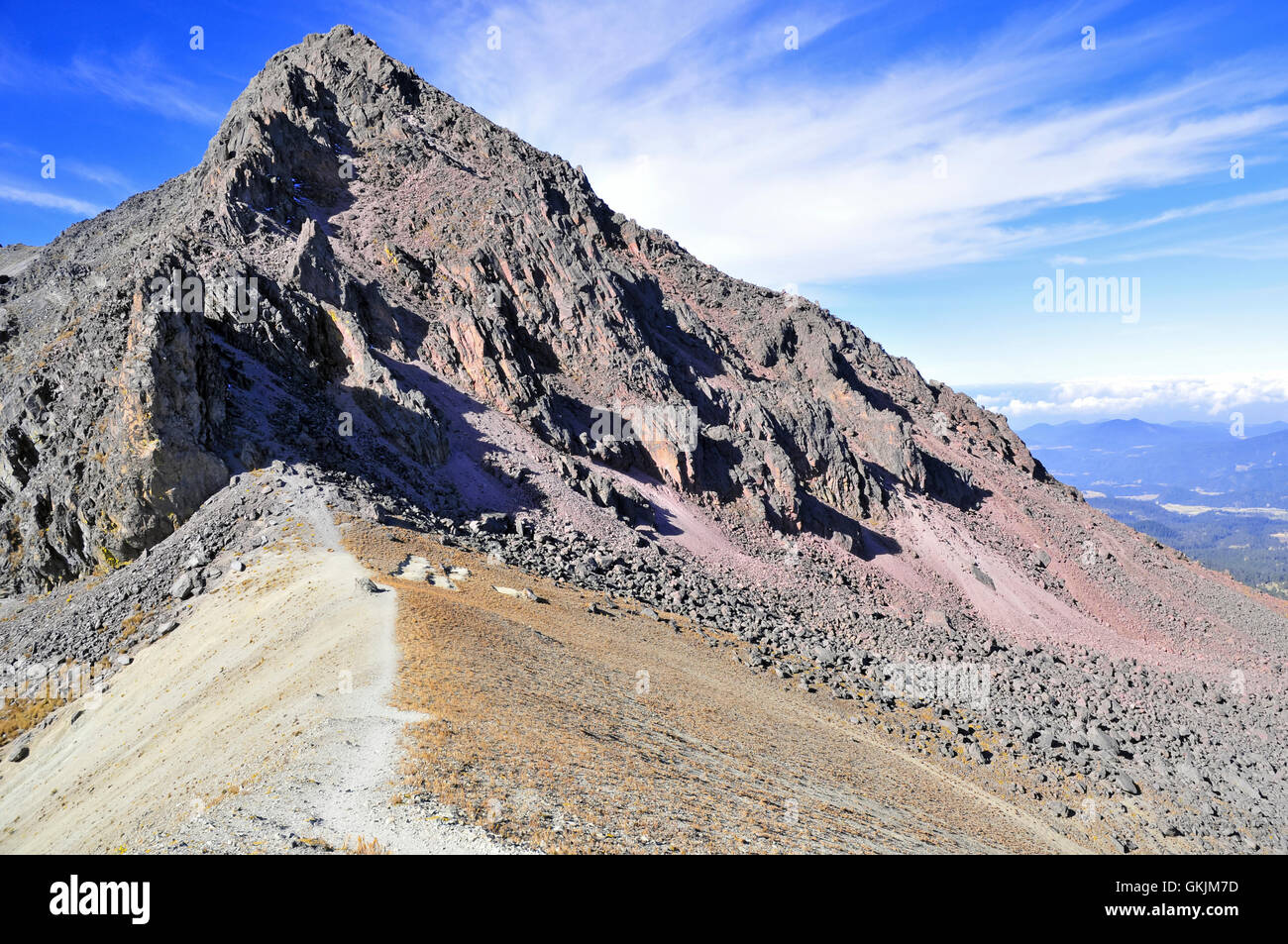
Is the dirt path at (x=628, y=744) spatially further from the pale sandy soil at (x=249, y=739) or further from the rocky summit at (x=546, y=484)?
the pale sandy soil at (x=249, y=739)

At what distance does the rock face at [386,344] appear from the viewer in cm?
2348

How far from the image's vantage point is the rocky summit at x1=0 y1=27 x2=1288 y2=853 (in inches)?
853

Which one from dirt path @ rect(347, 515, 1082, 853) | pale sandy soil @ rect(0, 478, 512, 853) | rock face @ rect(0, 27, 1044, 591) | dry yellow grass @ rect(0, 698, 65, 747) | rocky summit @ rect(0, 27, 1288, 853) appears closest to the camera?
pale sandy soil @ rect(0, 478, 512, 853)

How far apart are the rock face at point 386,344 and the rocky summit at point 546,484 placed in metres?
0.20

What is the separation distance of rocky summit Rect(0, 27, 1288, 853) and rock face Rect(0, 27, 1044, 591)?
20cm

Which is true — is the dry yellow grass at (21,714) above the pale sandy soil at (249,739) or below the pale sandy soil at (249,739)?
below

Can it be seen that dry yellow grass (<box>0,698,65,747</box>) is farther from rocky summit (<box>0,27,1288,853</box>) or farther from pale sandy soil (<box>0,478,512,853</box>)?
pale sandy soil (<box>0,478,512,853</box>)

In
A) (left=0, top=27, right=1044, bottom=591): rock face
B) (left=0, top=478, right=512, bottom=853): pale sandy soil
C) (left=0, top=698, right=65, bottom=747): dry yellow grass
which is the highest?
(left=0, top=27, right=1044, bottom=591): rock face

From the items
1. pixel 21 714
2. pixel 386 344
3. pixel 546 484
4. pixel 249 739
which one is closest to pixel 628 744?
pixel 249 739

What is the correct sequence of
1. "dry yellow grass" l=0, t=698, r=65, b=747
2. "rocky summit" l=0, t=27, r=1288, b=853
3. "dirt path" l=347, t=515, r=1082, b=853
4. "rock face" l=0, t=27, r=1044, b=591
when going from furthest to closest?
"rock face" l=0, t=27, r=1044, b=591 < "rocky summit" l=0, t=27, r=1288, b=853 < "dry yellow grass" l=0, t=698, r=65, b=747 < "dirt path" l=347, t=515, r=1082, b=853

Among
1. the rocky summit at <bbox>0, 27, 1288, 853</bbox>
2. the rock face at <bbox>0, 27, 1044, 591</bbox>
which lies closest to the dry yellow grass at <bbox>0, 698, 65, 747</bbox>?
the rocky summit at <bbox>0, 27, 1288, 853</bbox>

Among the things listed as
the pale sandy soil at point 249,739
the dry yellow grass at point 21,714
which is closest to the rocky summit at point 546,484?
the pale sandy soil at point 249,739
